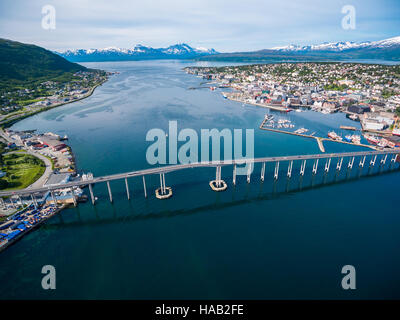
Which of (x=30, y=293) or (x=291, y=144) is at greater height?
(x=291, y=144)

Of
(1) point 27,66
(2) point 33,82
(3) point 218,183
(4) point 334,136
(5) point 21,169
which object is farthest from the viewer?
(1) point 27,66

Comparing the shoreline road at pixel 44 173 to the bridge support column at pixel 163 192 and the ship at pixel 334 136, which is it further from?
the ship at pixel 334 136

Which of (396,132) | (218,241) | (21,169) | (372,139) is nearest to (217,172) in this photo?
(218,241)

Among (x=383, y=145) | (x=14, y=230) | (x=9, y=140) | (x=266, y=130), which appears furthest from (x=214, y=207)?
(x=9, y=140)

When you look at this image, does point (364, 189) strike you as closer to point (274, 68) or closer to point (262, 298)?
point (262, 298)

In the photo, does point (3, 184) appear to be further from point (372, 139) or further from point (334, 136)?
point (372, 139)

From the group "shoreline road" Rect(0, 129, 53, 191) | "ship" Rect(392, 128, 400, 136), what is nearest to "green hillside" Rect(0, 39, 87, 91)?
"shoreline road" Rect(0, 129, 53, 191)

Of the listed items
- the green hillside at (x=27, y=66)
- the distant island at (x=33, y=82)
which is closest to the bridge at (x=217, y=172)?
the distant island at (x=33, y=82)
